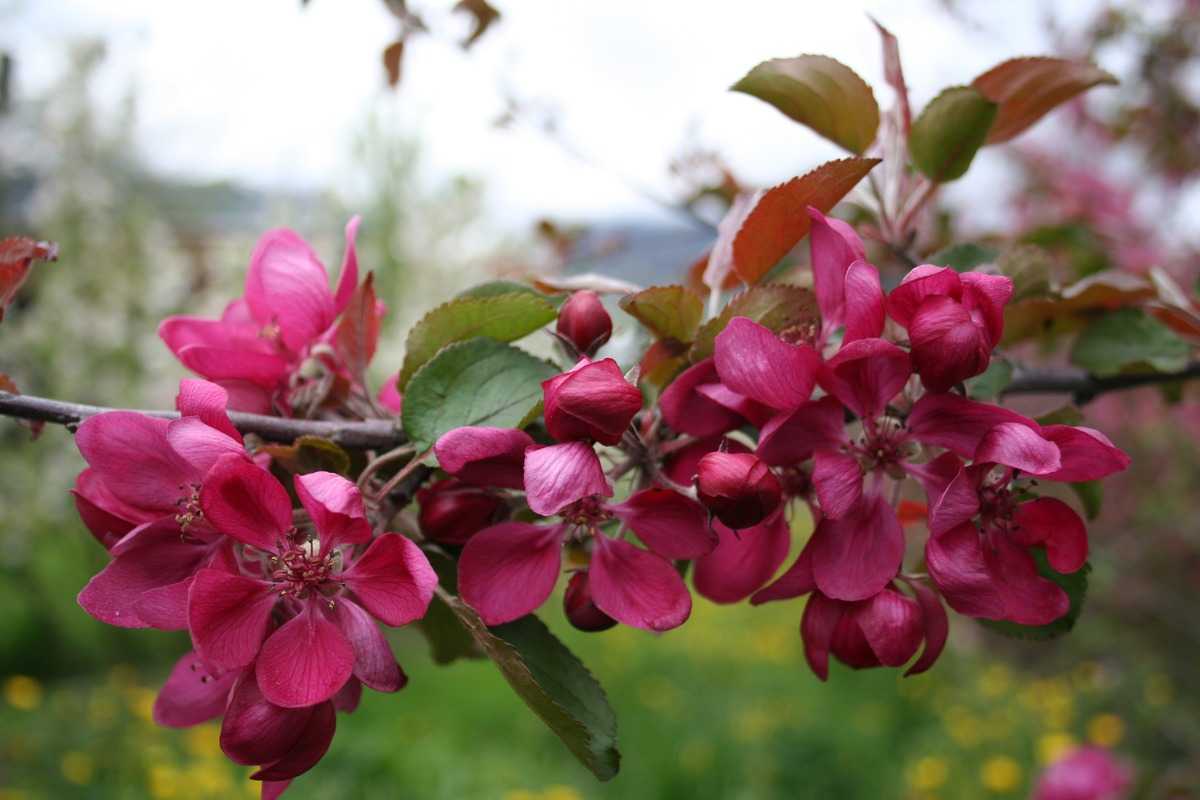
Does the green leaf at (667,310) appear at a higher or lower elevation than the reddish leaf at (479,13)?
lower

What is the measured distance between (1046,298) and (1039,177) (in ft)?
7.80

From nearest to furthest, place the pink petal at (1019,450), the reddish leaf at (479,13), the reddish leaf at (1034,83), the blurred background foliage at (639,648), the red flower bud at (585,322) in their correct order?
the pink petal at (1019,450) → the red flower bud at (585,322) → the reddish leaf at (1034,83) → the reddish leaf at (479,13) → the blurred background foliage at (639,648)

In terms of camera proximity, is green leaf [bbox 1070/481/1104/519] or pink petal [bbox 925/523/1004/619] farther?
green leaf [bbox 1070/481/1104/519]

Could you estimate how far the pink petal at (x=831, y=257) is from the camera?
46 centimetres

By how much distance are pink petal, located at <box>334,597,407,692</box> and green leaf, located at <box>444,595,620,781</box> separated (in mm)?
39

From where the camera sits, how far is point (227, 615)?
41 centimetres

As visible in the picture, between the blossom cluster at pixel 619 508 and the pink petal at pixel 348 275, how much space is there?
0.10m

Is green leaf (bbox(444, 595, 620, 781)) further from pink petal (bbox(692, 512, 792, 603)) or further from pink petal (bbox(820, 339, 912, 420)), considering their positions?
pink petal (bbox(820, 339, 912, 420))

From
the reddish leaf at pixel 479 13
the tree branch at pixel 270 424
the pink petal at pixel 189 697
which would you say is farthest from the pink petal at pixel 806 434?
the reddish leaf at pixel 479 13

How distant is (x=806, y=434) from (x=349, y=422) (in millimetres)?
268

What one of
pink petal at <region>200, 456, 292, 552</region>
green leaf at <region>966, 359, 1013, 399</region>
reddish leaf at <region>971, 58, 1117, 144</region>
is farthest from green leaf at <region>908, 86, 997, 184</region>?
pink petal at <region>200, 456, 292, 552</region>

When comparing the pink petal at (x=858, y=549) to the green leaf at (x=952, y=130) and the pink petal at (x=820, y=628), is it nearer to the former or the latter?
the pink petal at (x=820, y=628)

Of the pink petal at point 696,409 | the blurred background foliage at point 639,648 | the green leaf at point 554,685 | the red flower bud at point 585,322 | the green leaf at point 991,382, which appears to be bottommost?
the blurred background foliage at point 639,648

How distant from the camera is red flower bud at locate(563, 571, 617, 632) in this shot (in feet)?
1.49
